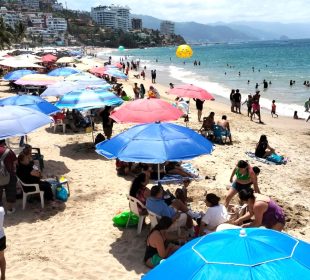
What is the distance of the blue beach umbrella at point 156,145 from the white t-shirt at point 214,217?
0.89m

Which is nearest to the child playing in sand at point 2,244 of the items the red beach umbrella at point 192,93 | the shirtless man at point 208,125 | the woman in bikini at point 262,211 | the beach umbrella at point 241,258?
the beach umbrella at point 241,258

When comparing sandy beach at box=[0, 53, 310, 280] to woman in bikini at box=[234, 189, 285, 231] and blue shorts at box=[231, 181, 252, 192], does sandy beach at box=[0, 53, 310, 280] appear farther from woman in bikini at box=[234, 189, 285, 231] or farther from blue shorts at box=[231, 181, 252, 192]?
woman in bikini at box=[234, 189, 285, 231]

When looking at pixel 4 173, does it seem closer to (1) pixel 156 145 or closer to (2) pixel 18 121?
(2) pixel 18 121

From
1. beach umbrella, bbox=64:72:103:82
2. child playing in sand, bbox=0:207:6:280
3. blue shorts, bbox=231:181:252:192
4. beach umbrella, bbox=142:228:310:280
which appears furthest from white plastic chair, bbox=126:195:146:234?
beach umbrella, bbox=64:72:103:82

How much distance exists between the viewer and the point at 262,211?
5.43 metres

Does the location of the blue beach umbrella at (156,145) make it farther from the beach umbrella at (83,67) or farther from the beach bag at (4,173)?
the beach umbrella at (83,67)

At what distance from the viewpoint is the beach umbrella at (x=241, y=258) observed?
2.39 metres

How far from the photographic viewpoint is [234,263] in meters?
2.47

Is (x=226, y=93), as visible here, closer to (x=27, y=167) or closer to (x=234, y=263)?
(x=27, y=167)

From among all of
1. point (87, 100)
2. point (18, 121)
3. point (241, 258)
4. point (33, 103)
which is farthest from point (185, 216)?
point (33, 103)

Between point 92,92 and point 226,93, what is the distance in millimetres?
19671

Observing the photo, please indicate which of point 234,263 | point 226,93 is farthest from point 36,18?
point 234,263

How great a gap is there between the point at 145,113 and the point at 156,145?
103 inches

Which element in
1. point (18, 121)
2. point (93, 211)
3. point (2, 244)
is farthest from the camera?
point (18, 121)
